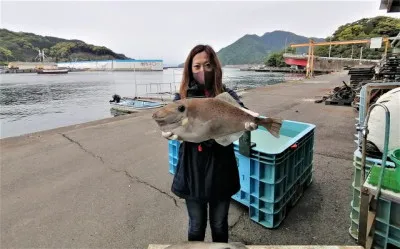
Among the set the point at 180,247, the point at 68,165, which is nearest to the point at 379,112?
the point at 180,247

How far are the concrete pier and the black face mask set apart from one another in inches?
66.3

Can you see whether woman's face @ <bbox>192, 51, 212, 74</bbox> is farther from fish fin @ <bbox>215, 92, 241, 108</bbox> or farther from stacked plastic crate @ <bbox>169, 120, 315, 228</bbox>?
stacked plastic crate @ <bbox>169, 120, 315, 228</bbox>

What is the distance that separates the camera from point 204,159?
68.8 inches

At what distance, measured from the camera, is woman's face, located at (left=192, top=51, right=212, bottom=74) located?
5.70 ft

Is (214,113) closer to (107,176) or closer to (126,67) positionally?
(107,176)

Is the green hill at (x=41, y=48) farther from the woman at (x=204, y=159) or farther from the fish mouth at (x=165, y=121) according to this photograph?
the fish mouth at (x=165, y=121)

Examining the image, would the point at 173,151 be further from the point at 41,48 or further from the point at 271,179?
the point at 41,48

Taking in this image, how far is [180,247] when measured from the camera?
168cm

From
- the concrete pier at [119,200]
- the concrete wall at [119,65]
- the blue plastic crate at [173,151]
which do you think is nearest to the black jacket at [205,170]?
the concrete pier at [119,200]

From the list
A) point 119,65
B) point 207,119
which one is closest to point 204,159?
point 207,119

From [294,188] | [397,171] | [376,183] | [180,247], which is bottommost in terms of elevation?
[294,188]

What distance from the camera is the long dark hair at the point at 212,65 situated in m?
1.76

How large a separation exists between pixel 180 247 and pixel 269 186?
1255 millimetres

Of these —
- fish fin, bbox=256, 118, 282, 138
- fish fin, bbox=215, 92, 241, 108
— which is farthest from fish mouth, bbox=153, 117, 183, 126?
fish fin, bbox=256, 118, 282, 138
